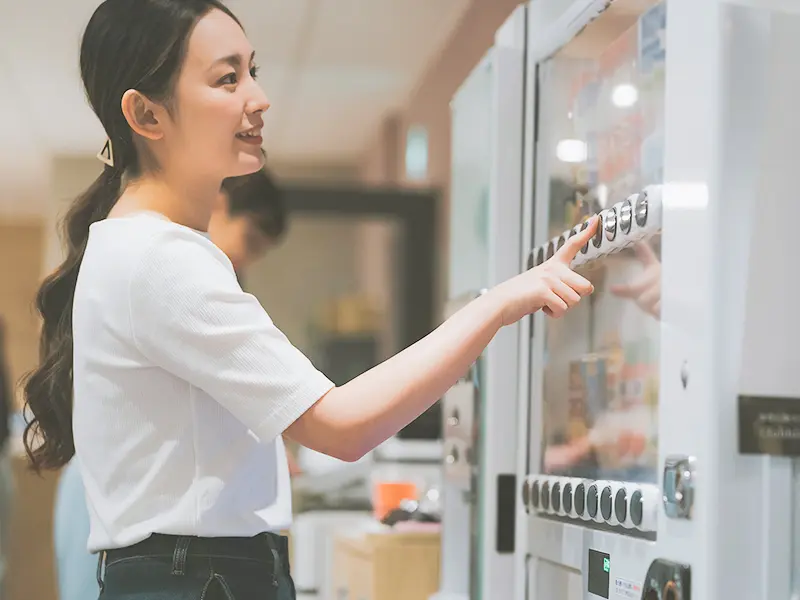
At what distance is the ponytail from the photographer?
1.38 meters

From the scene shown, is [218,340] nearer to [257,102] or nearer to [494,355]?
[257,102]

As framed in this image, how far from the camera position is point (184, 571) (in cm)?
121

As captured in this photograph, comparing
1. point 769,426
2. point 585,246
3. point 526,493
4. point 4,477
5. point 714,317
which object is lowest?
point 4,477

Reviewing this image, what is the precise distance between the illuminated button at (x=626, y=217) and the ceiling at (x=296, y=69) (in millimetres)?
3050

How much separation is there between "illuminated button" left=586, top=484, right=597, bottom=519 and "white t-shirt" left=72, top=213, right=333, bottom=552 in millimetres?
362

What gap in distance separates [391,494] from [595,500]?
1340 millimetres

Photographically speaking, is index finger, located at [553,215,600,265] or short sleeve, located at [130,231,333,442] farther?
index finger, located at [553,215,600,265]

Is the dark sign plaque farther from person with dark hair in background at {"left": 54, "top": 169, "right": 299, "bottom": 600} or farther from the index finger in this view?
person with dark hair in background at {"left": 54, "top": 169, "right": 299, "bottom": 600}

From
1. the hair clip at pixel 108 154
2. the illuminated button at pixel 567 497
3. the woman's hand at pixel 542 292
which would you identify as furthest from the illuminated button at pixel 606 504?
the hair clip at pixel 108 154

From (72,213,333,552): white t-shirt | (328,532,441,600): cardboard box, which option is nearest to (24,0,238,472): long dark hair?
(72,213,333,552): white t-shirt

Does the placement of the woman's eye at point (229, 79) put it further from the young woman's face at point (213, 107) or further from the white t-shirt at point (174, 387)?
the white t-shirt at point (174, 387)

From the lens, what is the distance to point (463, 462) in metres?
1.92

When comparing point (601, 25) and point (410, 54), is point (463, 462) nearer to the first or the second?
point (601, 25)

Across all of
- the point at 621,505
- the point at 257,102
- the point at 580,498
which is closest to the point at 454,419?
the point at 580,498
